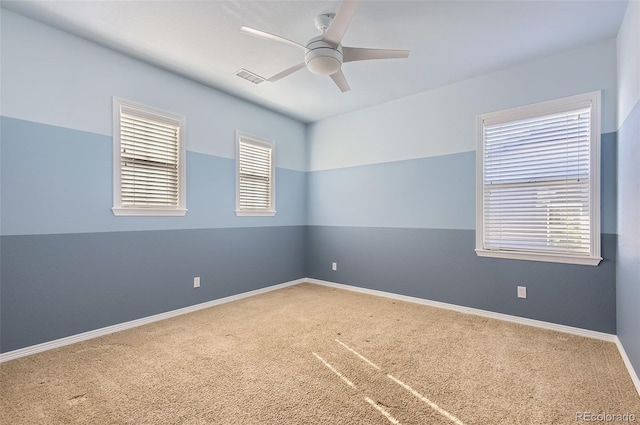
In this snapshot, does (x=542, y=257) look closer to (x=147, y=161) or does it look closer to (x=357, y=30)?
(x=357, y=30)

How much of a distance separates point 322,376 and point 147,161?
9.43 ft

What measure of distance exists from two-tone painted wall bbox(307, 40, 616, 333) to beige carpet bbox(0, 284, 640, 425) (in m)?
0.46

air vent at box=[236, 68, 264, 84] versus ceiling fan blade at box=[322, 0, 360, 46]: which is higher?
air vent at box=[236, 68, 264, 84]

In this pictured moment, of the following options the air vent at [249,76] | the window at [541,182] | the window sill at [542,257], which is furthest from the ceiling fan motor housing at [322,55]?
the window sill at [542,257]

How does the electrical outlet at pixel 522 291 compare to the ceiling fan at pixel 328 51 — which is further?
the electrical outlet at pixel 522 291

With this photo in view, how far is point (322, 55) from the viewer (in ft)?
7.74

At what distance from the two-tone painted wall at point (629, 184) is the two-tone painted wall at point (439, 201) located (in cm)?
23

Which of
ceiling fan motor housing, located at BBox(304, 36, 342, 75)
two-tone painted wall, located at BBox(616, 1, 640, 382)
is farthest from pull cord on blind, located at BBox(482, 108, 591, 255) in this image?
ceiling fan motor housing, located at BBox(304, 36, 342, 75)

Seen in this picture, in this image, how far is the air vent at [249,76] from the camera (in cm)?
347

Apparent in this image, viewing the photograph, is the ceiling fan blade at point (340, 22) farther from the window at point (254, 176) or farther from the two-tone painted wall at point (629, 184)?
the window at point (254, 176)

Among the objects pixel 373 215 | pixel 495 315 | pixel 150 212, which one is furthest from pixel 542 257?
pixel 150 212

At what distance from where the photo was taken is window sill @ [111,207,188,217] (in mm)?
3080

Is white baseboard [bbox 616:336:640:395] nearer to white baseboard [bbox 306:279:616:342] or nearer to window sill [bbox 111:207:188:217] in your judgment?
white baseboard [bbox 306:279:616:342]

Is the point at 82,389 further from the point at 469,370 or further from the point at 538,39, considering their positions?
the point at 538,39
